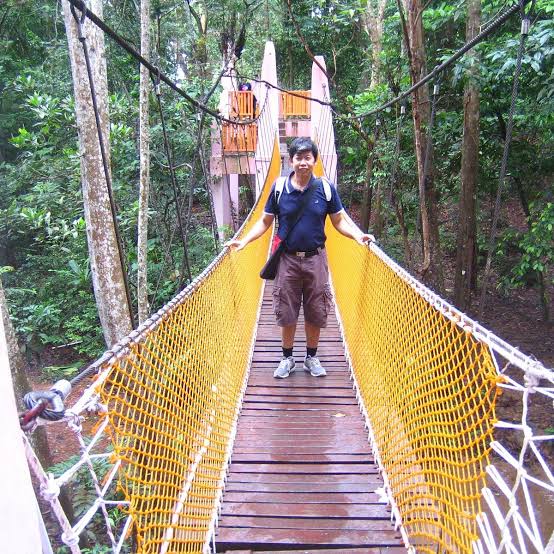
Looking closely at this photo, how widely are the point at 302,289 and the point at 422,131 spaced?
2.03 m

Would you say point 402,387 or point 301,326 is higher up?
point 402,387

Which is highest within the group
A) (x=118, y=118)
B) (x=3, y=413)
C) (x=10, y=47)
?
(x=10, y=47)

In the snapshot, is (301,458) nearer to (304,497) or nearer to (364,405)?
(304,497)

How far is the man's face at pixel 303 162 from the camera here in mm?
1846

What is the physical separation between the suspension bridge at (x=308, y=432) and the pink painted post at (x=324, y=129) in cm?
308

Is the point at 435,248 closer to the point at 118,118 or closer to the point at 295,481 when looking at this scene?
the point at 295,481

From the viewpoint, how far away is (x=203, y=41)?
7211mm

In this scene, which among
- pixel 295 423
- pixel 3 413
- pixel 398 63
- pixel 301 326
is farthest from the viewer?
pixel 398 63

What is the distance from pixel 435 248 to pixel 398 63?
1722mm

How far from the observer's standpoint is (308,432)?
1.85 m

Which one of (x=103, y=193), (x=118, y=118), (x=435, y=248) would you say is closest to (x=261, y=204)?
→ (x=103, y=193)

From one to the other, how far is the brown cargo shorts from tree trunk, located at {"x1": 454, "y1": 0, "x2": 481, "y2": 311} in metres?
1.93

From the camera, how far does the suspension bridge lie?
2.95 feet

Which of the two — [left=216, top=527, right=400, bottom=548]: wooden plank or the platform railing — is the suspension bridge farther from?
the platform railing
